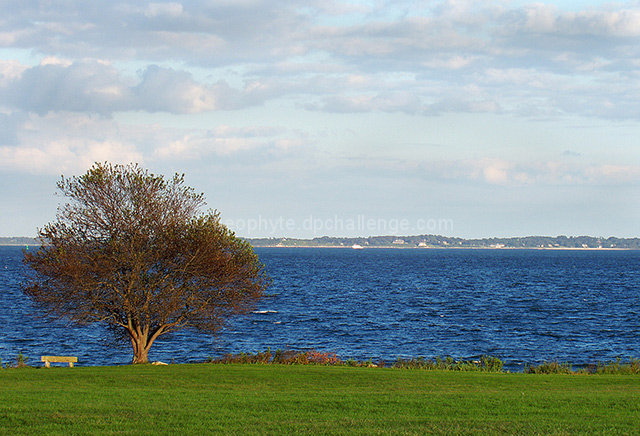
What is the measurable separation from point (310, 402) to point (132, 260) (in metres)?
15.0

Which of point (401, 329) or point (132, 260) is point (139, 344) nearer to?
point (132, 260)

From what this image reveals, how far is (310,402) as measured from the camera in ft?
58.3

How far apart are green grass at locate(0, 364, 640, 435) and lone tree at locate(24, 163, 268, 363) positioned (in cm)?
473

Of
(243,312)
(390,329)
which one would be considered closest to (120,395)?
(243,312)

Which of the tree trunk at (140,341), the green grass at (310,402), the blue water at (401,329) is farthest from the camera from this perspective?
the blue water at (401,329)

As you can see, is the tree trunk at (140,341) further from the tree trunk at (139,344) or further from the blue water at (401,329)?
the blue water at (401,329)

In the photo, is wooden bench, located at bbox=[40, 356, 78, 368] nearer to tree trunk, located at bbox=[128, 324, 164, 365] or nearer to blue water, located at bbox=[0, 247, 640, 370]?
blue water, located at bbox=[0, 247, 640, 370]

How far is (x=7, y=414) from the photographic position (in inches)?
611

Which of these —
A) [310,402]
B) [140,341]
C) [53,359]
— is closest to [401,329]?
[140,341]

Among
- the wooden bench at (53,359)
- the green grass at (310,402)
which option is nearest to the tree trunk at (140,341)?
the wooden bench at (53,359)

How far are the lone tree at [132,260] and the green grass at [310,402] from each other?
15.5ft

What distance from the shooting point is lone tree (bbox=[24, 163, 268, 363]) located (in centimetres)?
2984

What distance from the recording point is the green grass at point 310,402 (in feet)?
48.1

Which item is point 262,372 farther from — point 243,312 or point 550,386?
point 550,386
